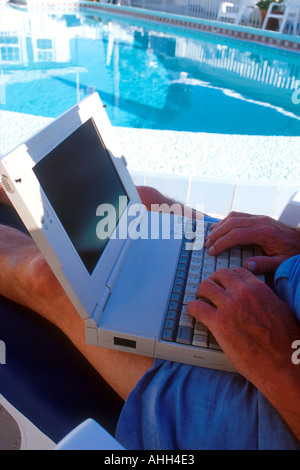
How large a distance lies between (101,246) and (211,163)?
293 centimetres

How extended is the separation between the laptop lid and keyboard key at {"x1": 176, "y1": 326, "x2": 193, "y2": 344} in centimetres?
19

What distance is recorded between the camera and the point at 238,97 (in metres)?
6.20

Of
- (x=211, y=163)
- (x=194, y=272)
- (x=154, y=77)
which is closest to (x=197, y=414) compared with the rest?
(x=194, y=272)

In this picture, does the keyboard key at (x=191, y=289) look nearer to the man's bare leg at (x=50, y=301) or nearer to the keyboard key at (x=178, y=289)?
the keyboard key at (x=178, y=289)

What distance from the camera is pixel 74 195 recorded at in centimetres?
81

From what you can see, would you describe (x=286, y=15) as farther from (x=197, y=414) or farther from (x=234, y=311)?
(x=197, y=414)

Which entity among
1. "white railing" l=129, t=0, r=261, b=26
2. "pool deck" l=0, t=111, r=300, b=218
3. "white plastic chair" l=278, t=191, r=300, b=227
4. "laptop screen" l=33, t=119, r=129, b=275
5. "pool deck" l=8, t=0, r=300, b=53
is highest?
"white railing" l=129, t=0, r=261, b=26

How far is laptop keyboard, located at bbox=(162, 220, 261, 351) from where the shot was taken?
807 millimetres

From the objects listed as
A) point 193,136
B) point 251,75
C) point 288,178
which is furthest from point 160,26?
point 288,178

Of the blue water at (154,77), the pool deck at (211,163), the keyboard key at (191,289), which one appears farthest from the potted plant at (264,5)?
the keyboard key at (191,289)

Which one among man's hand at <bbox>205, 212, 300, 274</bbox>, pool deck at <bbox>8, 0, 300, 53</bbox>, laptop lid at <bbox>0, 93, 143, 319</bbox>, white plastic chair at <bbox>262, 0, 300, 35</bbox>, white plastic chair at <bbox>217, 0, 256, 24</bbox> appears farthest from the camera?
white plastic chair at <bbox>217, 0, 256, 24</bbox>

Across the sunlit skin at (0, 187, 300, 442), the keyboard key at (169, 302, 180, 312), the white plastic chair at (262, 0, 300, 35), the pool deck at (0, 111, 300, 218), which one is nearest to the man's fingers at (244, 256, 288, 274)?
the sunlit skin at (0, 187, 300, 442)

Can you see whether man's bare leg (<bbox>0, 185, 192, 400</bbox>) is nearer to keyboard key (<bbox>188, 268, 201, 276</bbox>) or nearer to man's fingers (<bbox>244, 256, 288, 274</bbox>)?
keyboard key (<bbox>188, 268, 201, 276</bbox>)
